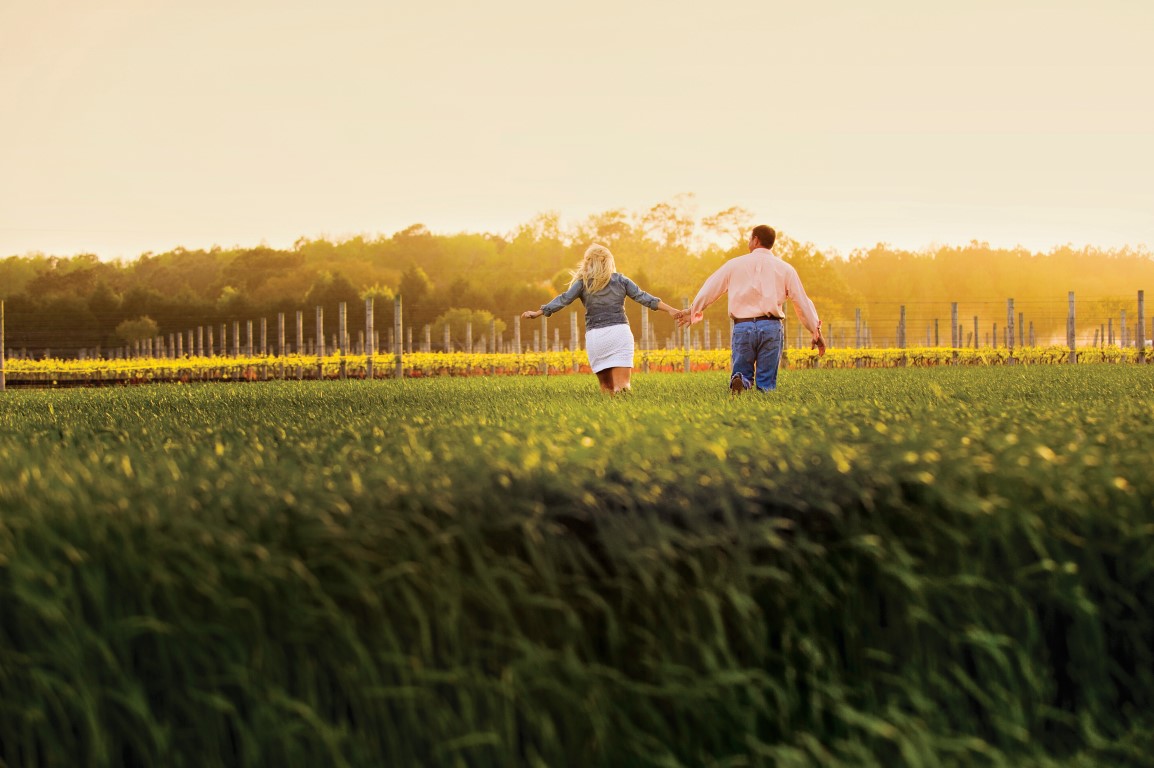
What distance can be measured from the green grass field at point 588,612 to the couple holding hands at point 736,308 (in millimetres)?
7285

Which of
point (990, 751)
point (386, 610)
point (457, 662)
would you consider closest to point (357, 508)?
point (386, 610)

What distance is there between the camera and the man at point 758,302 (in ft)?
34.4

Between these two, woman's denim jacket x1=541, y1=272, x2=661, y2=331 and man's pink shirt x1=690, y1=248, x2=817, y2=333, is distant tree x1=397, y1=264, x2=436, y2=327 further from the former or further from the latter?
man's pink shirt x1=690, y1=248, x2=817, y2=333

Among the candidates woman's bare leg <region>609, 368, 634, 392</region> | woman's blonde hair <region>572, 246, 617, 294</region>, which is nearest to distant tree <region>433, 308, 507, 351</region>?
woman's bare leg <region>609, 368, 634, 392</region>

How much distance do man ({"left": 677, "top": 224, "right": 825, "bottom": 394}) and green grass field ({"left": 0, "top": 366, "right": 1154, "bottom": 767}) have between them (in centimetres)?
737

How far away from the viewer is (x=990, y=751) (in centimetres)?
269

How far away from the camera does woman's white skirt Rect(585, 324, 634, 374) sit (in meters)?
11.1

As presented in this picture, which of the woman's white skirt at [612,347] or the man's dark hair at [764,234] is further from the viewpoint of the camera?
the woman's white skirt at [612,347]

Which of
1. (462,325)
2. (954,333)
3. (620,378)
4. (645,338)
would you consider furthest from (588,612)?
(462,325)

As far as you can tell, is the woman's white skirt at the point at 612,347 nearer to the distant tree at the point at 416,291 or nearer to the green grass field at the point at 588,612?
the green grass field at the point at 588,612

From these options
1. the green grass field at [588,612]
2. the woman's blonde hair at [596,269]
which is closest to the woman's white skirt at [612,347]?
the woman's blonde hair at [596,269]

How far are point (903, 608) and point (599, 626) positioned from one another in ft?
2.86

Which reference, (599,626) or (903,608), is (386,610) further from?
(903,608)

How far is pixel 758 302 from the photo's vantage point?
34.8ft
